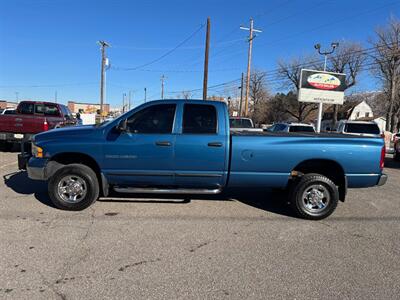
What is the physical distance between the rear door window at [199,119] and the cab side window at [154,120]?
0.23 meters

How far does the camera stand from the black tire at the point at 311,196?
5574 millimetres

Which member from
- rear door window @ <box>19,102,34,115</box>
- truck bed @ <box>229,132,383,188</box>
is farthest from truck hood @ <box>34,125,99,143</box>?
rear door window @ <box>19,102,34,115</box>

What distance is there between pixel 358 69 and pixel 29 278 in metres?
57.0

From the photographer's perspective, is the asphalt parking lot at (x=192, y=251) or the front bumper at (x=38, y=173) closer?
the asphalt parking lot at (x=192, y=251)

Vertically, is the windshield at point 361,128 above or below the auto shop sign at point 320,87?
below

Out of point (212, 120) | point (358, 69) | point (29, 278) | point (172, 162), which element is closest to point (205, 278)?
point (29, 278)

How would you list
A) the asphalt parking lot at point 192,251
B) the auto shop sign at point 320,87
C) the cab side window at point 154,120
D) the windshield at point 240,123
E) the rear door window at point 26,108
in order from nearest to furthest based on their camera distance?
the asphalt parking lot at point 192,251
the cab side window at point 154,120
the rear door window at point 26,108
the windshield at point 240,123
the auto shop sign at point 320,87

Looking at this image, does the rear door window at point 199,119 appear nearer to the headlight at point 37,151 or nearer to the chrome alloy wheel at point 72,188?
the chrome alloy wheel at point 72,188

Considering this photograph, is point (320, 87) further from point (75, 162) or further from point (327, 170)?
point (75, 162)

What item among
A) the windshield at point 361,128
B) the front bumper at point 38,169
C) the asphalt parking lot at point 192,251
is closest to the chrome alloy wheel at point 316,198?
the asphalt parking lot at point 192,251

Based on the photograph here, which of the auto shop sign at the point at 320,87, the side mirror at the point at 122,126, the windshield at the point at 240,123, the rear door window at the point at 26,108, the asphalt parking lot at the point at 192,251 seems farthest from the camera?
the auto shop sign at the point at 320,87

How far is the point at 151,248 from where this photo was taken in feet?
13.8

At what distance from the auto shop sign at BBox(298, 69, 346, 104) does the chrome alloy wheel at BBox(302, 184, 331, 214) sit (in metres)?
12.8

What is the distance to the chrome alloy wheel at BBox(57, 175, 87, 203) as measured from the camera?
560 cm
